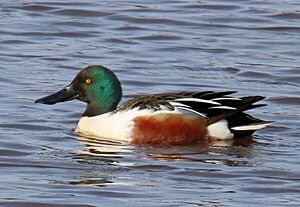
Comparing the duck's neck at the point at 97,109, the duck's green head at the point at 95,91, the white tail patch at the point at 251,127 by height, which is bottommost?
the white tail patch at the point at 251,127

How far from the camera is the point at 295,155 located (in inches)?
440

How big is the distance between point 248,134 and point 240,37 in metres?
4.54

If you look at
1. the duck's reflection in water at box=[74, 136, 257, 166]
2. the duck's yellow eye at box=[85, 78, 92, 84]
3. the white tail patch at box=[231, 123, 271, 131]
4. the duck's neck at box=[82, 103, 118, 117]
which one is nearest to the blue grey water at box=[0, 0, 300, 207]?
the duck's reflection in water at box=[74, 136, 257, 166]

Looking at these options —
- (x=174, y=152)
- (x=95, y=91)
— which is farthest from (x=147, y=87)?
(x=174, y=152)

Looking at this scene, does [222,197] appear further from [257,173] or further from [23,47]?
[23,47]

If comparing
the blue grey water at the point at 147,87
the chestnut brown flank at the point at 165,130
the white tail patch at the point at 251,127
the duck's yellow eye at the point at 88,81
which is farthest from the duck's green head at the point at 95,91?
the white tail patch at the point at 251,127

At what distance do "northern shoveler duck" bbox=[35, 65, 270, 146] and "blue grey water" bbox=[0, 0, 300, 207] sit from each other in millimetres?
143

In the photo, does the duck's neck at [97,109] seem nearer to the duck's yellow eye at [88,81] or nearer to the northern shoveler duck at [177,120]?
the northern shoveler duck at [177,120]

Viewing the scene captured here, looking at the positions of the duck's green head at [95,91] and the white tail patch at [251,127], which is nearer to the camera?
the white tail patch at [251,127]

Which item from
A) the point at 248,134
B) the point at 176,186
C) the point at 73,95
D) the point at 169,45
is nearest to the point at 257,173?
the point at 176,186

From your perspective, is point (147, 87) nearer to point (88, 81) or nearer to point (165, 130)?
point (88, 81)

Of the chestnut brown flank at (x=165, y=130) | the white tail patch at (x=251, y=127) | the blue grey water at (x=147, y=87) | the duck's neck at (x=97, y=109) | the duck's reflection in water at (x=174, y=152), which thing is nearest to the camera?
the blue grey water at (x=147, y=87)

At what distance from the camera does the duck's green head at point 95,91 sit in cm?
1219

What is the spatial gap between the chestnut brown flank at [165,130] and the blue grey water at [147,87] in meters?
0.16
